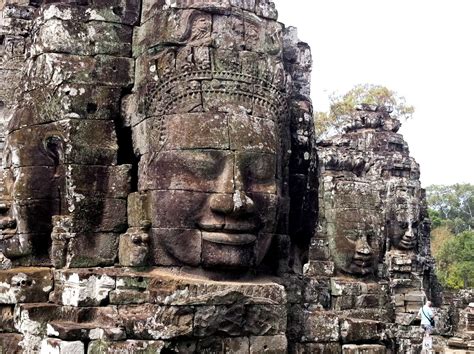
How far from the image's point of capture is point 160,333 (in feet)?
18.1

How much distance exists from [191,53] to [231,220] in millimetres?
1423

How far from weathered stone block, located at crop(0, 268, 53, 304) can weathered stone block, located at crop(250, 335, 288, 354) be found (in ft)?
5.89

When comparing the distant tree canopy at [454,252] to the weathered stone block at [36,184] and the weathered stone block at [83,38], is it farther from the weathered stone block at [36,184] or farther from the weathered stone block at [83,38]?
the weathered stone block at [36,184]

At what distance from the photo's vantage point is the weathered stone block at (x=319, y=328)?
22.1 feet

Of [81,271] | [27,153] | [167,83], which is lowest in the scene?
[81,271]

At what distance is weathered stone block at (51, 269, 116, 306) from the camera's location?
577 cm

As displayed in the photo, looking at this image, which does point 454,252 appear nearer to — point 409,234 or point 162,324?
point 409,234

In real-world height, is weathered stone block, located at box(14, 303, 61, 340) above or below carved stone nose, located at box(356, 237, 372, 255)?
below

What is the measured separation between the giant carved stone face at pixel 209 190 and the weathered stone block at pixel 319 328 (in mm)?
1151

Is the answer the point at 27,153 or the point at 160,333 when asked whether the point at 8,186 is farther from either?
the point at 160,333

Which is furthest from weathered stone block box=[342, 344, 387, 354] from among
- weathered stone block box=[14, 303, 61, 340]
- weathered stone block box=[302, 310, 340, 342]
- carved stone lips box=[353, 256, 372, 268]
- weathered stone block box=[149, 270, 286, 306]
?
carved stone lips box=[353, 256, 372, 268]

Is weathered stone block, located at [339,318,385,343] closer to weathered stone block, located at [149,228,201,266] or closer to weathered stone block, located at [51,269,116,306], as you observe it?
weathered stone block, located at [149,228,201,266]

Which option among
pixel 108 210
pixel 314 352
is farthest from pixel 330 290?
pixel 108 210

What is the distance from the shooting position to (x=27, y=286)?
611 centimetres
